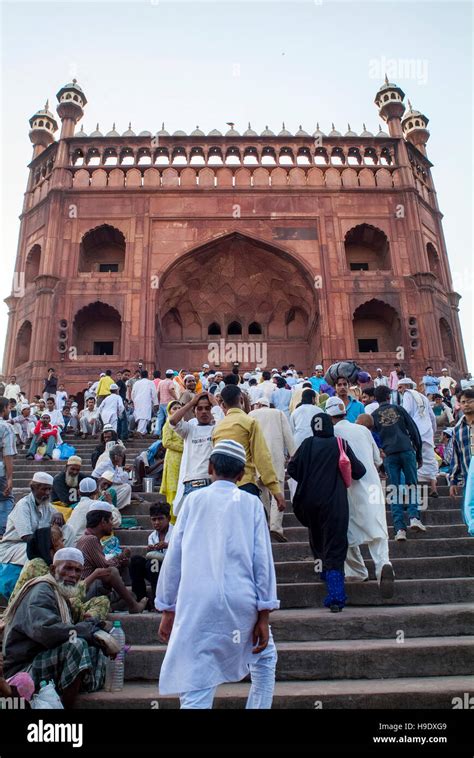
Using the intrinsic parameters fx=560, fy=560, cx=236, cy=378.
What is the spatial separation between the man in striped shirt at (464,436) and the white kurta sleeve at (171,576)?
2.24m

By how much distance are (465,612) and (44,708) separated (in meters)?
2.42

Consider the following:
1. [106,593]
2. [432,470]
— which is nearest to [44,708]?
[106,593]

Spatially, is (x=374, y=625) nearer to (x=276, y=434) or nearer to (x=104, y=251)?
(x=276, y=434)

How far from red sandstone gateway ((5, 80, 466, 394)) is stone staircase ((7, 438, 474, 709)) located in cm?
1273

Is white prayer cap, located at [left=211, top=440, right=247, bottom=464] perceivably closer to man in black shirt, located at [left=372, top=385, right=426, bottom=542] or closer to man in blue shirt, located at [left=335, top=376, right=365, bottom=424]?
man in black shirt, located at [left=372, top=385, right=426, bottom=542]

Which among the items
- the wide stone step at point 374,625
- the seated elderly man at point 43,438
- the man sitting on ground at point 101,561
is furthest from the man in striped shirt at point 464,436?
the seated elderly man at point 43,438

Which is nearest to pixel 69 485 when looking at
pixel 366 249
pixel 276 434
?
pixel 276 434

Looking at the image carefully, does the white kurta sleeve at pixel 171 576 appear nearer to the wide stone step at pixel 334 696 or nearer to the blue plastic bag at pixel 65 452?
the wide stone step at pixel 334 696

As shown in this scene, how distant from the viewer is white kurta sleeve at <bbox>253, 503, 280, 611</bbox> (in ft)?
7.02

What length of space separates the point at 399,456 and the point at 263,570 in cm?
304

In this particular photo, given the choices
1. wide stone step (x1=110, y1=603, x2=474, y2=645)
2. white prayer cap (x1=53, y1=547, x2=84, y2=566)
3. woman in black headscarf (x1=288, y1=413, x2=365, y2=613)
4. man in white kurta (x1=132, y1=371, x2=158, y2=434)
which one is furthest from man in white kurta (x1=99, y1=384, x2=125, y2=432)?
wide stone step (x1=110, y1=603, x2=474, y2=645)

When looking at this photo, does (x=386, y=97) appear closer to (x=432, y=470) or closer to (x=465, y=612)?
(x=432, y=470)

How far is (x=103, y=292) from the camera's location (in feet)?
57.0

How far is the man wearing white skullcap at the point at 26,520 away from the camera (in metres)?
4.04
